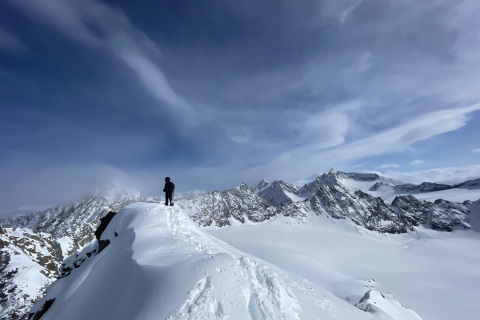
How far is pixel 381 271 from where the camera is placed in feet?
324

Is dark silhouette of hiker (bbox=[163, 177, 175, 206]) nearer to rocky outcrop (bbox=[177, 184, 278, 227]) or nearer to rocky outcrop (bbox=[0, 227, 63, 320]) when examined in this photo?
rocky outcrop (bbox=[0, 227, 63, 320])

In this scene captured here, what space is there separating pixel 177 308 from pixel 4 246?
132726mm

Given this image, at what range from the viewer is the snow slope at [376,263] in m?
66.6

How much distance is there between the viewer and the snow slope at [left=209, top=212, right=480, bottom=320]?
218 ft

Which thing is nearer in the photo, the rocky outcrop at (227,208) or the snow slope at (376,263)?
the snow slope at (376,263)

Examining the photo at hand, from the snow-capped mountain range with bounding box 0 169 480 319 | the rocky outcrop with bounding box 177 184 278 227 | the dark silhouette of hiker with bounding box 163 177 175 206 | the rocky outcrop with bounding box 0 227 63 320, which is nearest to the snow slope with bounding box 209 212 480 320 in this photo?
the snow-capped mountain range with bounding box 0 169 480 319

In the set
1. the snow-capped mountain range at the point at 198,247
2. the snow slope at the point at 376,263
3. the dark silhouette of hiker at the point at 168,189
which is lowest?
the snow slope at the point at 376,263

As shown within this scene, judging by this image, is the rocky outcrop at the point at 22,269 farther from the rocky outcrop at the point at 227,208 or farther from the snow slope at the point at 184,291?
the snow slope at the point at 184,291

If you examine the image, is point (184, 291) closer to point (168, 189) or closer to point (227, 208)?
point (168, 189)

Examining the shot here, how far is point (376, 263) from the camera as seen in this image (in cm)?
11025

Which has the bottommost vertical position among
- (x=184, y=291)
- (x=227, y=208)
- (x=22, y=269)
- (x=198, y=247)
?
(x=22, y=269)

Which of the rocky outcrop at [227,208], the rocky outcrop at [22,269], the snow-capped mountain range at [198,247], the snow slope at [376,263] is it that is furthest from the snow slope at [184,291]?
the rocky outcrop at [227,208]

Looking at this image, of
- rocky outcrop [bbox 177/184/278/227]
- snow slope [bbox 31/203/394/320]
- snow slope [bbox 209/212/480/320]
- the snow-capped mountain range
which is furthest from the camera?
rocky outcrop [bbox 177/184/278/227]

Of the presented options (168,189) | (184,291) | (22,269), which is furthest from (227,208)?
(184,291)
